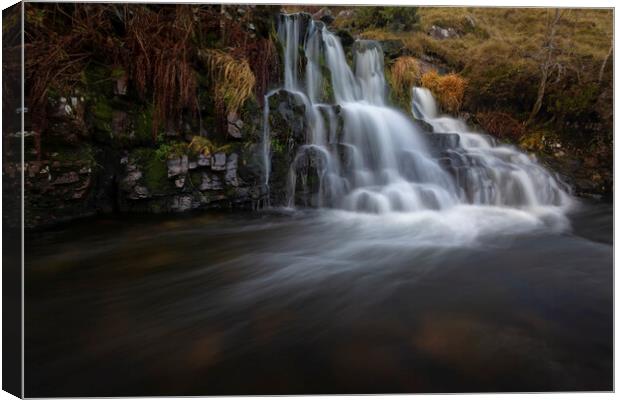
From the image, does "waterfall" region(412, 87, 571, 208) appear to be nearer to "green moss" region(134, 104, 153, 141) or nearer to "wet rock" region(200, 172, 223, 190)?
"wet rock" region(200, 172, 223, 190)

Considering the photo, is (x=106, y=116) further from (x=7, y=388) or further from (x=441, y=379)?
(x=441, y=379)

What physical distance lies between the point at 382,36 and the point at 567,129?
156 cm

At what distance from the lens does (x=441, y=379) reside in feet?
4.29

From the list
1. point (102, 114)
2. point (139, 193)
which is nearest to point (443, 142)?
point (139, 193)

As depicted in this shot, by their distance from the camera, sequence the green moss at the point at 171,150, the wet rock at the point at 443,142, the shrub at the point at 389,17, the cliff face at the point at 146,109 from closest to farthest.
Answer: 1. the cliff face at the point at 146,109
2. the shrub at the point at 389,17
3. the green moss at the point at 171,150
4. the wet rock at the point at 443,142

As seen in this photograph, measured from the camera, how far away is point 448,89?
2.88m

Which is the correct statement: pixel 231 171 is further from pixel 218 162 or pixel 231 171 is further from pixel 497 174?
pixel 497 174

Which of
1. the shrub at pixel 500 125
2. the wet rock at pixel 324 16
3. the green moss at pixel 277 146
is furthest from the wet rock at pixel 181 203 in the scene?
the shrub at pixel 500 125

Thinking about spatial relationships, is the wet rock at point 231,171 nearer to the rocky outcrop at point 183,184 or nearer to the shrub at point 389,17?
the rocky outcrop at point 183,184

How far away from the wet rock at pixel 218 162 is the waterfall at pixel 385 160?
1.01 feet

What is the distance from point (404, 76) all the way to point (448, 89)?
0.64 metres

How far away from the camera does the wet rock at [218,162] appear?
2.81 metres

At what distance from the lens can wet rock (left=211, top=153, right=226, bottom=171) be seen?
2.81 metres

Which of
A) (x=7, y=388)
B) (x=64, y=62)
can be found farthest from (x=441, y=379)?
(x=64, y=62)
